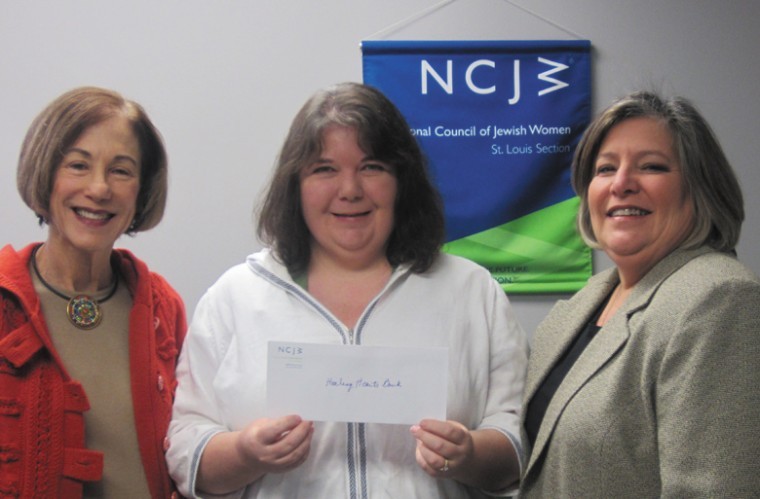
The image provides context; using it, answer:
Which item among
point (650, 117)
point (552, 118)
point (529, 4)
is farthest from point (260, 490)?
point (529, 4)

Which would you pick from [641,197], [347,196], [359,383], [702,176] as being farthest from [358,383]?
[702,176]

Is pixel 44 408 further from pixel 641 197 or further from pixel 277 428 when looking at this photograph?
pixel 641 197

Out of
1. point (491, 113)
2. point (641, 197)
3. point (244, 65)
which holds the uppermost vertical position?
point (244, 65)

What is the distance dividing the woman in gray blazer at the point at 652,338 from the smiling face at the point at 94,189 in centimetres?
98

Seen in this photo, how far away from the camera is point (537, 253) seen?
2.74 meters

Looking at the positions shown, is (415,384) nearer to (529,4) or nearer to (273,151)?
(273,151)

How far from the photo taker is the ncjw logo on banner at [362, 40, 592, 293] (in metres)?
2.71

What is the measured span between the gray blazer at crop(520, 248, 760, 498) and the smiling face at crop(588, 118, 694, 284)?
5cm

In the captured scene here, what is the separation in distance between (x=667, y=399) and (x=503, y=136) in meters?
1.67

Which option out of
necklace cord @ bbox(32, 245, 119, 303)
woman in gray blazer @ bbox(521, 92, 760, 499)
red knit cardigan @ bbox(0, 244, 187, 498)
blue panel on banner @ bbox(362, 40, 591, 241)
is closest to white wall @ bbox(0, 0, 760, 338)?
blue panel on banner @ bbox(362, 40, 591, 241)

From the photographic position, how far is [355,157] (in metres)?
1.59

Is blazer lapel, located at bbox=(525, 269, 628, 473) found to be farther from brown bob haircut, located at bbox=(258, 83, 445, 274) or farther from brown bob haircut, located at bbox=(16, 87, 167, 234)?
brown bob haircut, located at bbox=(16, 87, 167, 234)

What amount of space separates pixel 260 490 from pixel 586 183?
0.97 meters

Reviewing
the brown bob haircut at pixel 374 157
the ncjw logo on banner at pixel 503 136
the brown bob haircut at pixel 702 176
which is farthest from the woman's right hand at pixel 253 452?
the ncjw logo on banner at pixel 503 136
